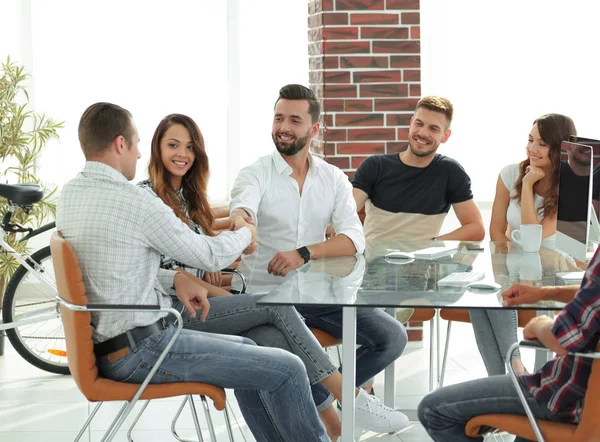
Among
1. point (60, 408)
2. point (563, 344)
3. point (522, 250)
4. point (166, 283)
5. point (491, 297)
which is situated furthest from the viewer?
point (60, 408)

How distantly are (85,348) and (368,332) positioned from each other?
1247 mm

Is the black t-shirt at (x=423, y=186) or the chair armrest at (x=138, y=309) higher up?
the black t-shirt at (x=423, y=186)

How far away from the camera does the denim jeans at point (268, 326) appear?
3104 millimetres

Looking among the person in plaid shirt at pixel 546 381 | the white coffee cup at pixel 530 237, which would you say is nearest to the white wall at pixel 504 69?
the white coffee cup at pixel 530 237

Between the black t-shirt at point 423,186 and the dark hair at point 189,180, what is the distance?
1.11 meters

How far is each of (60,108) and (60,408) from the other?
10.2 feet

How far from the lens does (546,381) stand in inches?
93.9

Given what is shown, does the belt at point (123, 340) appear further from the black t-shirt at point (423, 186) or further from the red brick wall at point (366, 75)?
the red brick wall at point (366, 75)

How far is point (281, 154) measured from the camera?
3.82 meters

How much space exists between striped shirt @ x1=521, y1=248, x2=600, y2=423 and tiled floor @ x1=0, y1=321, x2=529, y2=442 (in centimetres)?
137

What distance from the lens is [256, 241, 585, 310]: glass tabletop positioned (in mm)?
2617

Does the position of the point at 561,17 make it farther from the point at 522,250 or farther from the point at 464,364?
the point at 522,250

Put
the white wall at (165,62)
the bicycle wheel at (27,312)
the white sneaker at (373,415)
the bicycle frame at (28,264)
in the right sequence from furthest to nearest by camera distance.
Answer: the white wall at (165,62) → the bicycle wheel at (27,312) → the bicycle frame at (28,264) → the white sneaker at (373,415)

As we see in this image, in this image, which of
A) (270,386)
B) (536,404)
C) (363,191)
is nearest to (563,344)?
(536,404)
